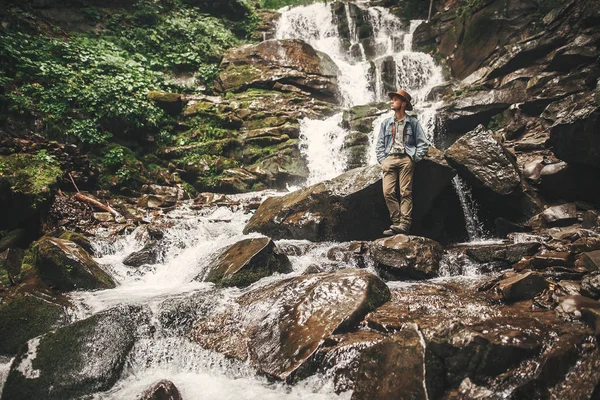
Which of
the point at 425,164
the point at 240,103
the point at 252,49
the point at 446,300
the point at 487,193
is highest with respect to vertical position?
the point at 252,49

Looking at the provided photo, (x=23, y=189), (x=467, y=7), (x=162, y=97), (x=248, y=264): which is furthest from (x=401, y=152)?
(x=467, y=7)

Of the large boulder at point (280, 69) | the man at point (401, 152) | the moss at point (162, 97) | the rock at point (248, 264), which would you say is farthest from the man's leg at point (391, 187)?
the large boulder at point (280, 69)

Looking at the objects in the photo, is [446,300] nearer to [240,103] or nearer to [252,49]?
[240,103]

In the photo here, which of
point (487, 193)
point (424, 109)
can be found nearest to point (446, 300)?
point (487, 193)

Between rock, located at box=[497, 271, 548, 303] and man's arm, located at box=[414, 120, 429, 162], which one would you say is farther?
man's arm, located at box=[414, 120, 429, 162]

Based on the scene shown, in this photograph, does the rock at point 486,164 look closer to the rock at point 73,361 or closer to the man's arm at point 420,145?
the man's arm at point 420,145

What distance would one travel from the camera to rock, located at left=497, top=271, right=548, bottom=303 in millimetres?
3713

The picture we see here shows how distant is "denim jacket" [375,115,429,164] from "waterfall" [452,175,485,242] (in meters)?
1.83

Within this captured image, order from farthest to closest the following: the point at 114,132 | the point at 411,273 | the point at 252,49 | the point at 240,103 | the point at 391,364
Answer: the point at 252,49
the point at 240,103
the point at 114,132
the point at 411,273
the point at 391,364

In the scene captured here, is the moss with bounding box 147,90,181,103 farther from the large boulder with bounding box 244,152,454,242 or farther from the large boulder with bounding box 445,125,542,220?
the large boulder with bounding box 445,125,542,220

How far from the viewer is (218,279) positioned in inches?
219

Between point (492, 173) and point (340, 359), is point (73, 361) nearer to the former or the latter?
point (340, 359)

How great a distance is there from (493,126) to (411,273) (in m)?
8.88

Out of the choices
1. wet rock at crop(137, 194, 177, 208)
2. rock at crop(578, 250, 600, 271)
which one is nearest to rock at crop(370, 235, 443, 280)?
rock at crop(578, 250, 600, 271)
